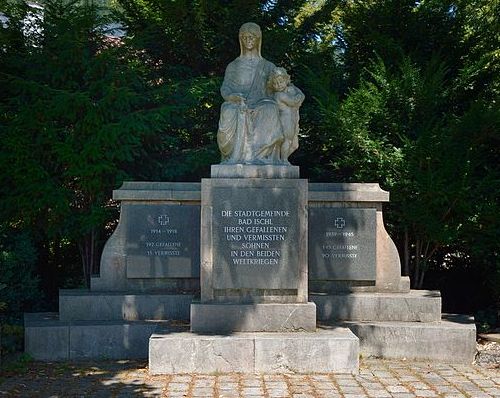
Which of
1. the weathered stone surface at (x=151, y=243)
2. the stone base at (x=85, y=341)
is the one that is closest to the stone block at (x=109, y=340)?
the stone base at (x=85, y=341)

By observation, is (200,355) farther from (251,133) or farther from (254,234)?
(251,133)

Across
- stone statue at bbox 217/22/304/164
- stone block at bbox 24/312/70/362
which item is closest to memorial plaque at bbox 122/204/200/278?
stone block at bbox 24/312/70/362

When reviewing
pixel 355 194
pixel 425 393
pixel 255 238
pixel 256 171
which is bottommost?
pixel 425 393

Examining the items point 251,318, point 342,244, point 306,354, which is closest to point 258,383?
point 306,354

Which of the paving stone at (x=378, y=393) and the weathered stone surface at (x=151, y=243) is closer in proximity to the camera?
the paving stone at (x=378, y=393)

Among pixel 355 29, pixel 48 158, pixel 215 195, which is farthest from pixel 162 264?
pixel 355 29

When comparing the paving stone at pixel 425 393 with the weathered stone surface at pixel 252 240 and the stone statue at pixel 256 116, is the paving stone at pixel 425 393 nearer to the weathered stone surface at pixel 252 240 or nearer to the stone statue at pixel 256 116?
the weathered stone surface at pixel 252 240

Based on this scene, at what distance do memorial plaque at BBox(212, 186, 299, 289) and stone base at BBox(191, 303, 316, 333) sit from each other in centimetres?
28

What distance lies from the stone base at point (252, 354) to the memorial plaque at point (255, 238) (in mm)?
796

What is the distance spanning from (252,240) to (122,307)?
2102 mm

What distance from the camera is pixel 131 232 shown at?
880 cm

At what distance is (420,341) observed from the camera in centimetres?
782

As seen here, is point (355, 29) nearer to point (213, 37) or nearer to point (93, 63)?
point (213, 37)

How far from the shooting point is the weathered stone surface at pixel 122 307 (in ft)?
27.4
